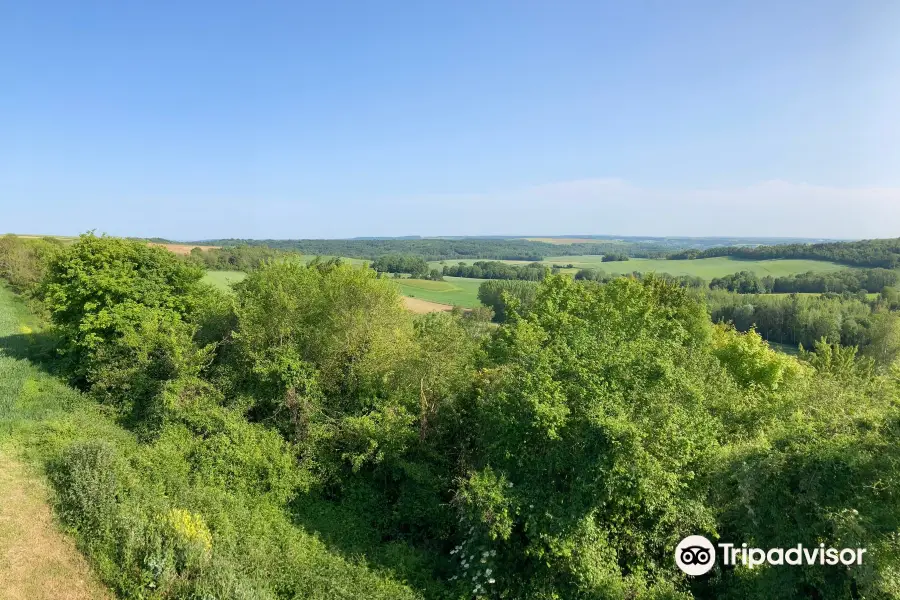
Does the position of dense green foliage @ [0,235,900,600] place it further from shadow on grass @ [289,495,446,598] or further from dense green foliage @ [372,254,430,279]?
dense green foliage @ [372,254,430,279]

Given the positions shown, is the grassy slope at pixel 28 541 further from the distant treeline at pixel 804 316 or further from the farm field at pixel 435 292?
the distant treeline at pixel 804 316

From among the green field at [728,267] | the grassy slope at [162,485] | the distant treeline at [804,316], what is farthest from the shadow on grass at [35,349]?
the green field at [728,267]

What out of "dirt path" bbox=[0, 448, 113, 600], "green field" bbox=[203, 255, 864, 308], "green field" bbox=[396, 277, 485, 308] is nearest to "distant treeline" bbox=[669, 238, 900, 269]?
"green field" bbox=[203, 255, 864, 308]

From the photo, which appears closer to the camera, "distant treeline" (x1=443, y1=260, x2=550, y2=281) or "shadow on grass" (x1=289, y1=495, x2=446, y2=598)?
"shadow on grass" (x1=289, y1=495, x2=446, y2=598)

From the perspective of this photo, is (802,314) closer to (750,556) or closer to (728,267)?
(750,556)

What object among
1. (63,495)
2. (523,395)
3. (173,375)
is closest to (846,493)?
(523,395)
